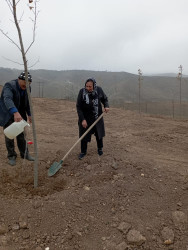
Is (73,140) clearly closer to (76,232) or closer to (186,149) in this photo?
(186,149)

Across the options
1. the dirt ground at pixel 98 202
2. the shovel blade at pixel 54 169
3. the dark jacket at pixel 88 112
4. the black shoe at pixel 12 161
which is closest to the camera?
the dirt ground at pixel 98 202

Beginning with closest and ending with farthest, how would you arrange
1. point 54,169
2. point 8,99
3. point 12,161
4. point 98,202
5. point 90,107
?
point 98,202 < point 8,99 < point 54,169 < point 12,161 < point 90,107

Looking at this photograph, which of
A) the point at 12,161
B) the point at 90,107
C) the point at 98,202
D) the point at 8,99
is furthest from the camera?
the point at 90,107

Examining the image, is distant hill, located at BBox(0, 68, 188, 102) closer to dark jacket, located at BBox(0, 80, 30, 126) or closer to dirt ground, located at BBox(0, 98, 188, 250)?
dirt ground, located at BBox(0, 98, 188, 250)

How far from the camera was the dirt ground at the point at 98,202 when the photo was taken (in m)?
2.14

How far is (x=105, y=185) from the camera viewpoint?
2.83 m

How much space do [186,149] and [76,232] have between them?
3.04 metres

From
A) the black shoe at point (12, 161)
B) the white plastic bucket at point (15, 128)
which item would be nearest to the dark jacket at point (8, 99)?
the white plastic bucket at point (15, 128)

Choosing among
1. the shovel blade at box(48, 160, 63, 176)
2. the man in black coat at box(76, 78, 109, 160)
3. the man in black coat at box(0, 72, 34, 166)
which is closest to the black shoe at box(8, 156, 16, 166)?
the man in black coat at box(0, 72, 34, 166)

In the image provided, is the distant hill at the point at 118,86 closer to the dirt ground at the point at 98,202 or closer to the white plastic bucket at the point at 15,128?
the dirt ground at the point at 98,202

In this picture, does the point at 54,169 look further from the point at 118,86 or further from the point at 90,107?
the point at 118,86

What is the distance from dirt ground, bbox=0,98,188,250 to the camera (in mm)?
2141

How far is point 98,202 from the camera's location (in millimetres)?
2566

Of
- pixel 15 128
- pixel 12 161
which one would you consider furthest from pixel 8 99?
pixel 12 161
